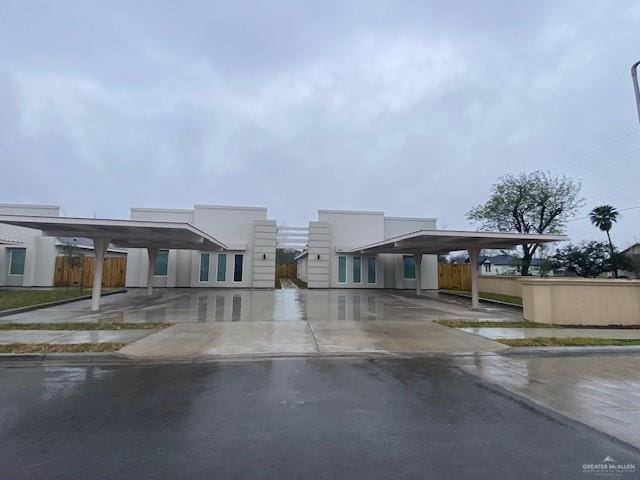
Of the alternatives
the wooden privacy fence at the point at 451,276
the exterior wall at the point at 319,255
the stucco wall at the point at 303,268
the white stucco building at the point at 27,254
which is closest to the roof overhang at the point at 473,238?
the exterior wall at the point at 319,255

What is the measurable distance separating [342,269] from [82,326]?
21020 mm

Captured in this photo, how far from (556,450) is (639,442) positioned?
0.98 meters

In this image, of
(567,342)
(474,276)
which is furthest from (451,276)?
(567,342)

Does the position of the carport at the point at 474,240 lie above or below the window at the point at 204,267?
above

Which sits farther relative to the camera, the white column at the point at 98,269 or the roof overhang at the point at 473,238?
the roof overhang at the point at 473,238

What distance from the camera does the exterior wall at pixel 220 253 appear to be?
26688mm

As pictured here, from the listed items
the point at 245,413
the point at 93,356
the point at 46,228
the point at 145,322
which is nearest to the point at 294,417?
the point at 245,413

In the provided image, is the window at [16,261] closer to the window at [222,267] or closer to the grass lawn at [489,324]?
the window at [222,267]

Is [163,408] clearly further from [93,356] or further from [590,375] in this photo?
[590,375]

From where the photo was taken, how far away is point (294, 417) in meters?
4.24

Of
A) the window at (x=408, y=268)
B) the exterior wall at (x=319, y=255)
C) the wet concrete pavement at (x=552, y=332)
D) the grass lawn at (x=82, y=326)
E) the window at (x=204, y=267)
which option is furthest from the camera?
the window at (x=408, y=268)

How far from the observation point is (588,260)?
89.2 feet

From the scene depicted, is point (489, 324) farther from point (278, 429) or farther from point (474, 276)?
point (278, 429)

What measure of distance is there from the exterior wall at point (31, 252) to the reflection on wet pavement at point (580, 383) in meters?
27.8
